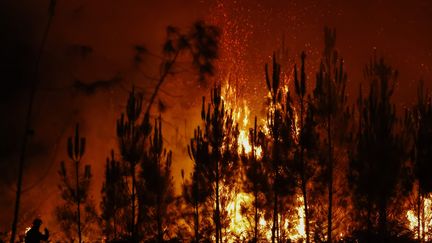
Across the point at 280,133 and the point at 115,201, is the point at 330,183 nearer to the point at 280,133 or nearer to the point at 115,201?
the point at 280,133

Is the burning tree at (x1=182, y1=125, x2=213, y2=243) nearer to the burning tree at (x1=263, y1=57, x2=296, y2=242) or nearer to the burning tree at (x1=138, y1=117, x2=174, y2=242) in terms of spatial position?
the burning tree at (x1=138, y1=117, x2=174, y2=242)

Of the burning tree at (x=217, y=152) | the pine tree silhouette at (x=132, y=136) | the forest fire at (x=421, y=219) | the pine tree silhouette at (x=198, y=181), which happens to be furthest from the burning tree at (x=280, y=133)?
the forest fire at (x=421, y=219)

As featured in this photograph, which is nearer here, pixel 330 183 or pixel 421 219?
pixel 330 183

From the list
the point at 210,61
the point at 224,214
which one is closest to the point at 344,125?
the point at 224,214

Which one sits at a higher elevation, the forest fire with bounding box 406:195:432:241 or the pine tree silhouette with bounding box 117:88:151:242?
the pine tree silhouette with bounding box 117:88:151:242

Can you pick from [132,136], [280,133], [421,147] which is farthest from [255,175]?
[421,147]

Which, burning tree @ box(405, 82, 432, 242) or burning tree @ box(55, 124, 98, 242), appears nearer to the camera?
burning tree @ box(405, 82, 432, 242)

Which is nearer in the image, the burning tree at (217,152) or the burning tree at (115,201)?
the burning tree at (217,152)

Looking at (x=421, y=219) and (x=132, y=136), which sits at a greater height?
(x=132, y=136)

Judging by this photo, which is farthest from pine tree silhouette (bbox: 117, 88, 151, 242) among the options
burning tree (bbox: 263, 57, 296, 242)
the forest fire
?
the forest fire

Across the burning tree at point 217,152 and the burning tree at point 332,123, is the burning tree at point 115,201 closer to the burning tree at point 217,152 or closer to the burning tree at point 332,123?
the burning tree at point 217,152

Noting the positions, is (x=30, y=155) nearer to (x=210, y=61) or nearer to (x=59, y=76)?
(x=59, y=76)

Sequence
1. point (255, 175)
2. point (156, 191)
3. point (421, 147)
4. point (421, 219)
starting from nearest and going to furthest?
point (255, 175), point (156, 191), point (421, 147), point (421, 219)

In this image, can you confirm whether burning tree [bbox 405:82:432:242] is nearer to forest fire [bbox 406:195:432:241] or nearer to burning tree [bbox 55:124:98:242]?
forest fire [bbox 406:195:432:241]
